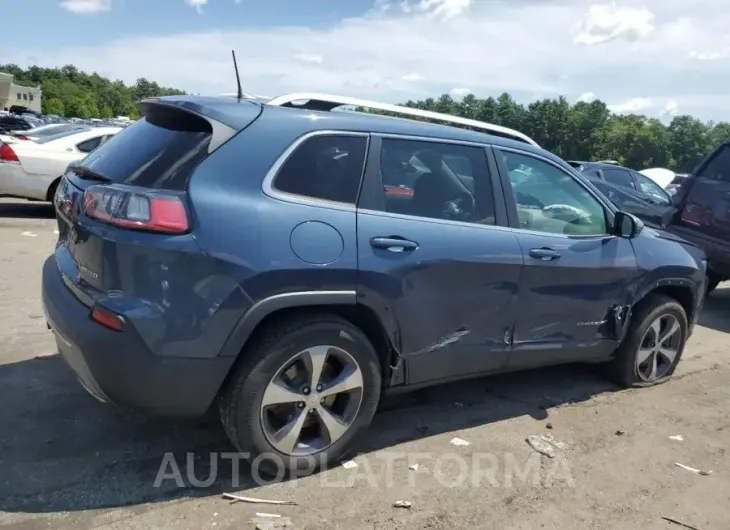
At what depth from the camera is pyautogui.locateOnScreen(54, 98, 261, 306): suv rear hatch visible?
9.64 feet

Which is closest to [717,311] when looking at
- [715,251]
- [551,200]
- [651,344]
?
[715,251]

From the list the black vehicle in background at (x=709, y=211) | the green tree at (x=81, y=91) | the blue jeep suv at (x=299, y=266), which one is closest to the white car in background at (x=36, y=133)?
the blue jeep suv at (x=299, y=266)

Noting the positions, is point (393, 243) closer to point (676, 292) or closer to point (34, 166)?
point (676, 292)

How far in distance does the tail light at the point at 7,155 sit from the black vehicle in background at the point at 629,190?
31.1 feet

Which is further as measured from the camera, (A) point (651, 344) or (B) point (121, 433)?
(A) point (651, 344)

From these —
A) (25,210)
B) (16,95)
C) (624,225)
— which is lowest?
(25,210)

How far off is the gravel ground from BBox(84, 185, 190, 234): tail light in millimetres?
1281

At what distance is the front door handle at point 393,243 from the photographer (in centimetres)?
338

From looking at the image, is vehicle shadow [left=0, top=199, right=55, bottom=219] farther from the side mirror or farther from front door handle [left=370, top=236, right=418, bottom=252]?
the side mirror

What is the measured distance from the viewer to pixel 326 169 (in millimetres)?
3391

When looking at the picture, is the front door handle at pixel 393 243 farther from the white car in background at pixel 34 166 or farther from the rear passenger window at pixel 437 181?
the white car in background at pixel 34 166

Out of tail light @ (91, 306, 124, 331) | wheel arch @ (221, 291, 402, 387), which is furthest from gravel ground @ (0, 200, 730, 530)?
tail light @ (91, 306, 124, 331)

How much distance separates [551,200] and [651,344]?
1508mm

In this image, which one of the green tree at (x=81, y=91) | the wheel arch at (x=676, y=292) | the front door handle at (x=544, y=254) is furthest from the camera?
the green tree at (x=81, y=91)
